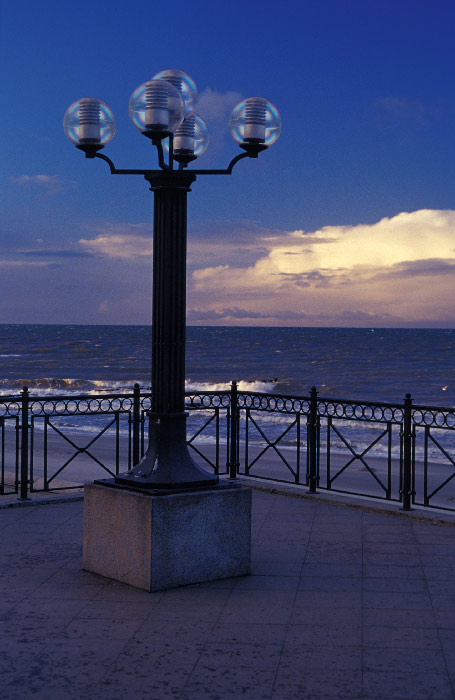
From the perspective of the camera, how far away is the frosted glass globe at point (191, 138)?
650 cm

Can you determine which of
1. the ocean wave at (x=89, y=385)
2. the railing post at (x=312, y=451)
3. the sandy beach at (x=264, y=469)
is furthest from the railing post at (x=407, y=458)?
the ocean wave at (x=89, y=385)

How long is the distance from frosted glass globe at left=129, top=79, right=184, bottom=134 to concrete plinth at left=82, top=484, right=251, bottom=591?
102 inches

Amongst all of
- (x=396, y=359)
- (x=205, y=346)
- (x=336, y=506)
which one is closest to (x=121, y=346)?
(x=205, y=346)

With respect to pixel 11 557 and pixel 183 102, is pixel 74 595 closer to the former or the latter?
pixel 11 557

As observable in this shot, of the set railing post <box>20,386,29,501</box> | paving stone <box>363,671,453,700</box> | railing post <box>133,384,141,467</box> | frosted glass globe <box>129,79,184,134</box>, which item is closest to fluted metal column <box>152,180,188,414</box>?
frosted glass globe <box>129,79,184,134</box>

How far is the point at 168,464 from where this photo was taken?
6.16 m

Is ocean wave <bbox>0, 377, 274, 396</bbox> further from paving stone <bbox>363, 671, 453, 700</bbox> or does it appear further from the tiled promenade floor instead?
paving stone <bbox>363, 671, 453, 700</bbox>

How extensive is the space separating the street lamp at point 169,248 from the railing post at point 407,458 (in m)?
3.00

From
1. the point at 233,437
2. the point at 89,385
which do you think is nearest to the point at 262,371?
the point at 89,385

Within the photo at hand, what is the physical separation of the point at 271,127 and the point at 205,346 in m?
79.7

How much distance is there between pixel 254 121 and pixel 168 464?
261 centimetres

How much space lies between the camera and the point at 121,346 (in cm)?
8431

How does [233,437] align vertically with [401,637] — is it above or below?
above

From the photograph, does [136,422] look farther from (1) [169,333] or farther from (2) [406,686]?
(2) [406,686]
